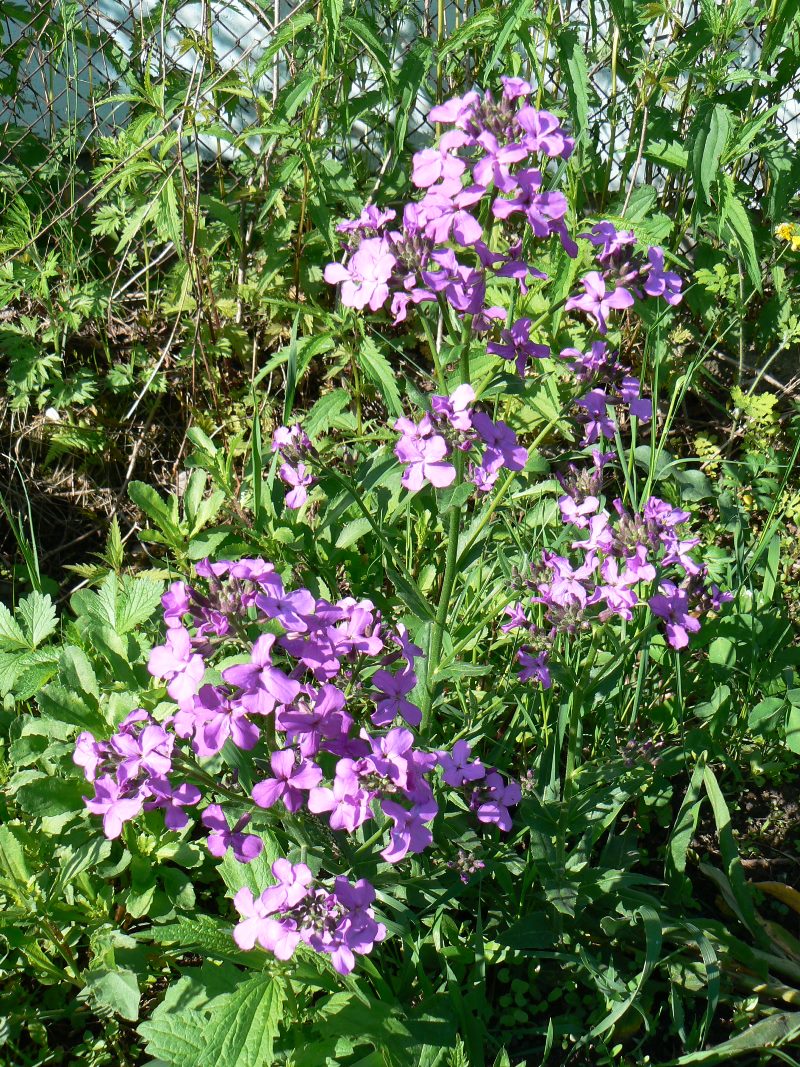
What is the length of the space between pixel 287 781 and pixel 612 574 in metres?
0.66

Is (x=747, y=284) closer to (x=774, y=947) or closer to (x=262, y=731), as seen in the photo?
(x=774, y=947)

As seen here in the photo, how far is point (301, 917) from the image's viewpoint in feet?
4.26

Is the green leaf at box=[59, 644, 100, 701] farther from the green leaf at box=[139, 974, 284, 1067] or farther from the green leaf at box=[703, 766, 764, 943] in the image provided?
the green leaf at box=[703, 766, 764, 943]

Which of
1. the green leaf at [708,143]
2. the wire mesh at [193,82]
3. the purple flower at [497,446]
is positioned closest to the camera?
the purple flower at [497,446]

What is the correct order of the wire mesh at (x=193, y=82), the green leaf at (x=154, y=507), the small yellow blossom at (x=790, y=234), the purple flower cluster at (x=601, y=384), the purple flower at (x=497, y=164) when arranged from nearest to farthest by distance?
the purple flower at (x=497, y=164)
the purple flower cluster at (x=601, y=384)
the green leaf at (x=154, y=507)
the wire mesh at (x=193, y=82)
the small yellow blossom at (x=790, y=234)

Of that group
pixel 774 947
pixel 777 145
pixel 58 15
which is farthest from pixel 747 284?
pixel 58 15

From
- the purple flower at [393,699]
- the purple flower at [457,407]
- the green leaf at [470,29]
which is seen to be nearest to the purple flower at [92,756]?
the purple flower at [393,699]

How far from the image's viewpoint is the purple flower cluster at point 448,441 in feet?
4.84

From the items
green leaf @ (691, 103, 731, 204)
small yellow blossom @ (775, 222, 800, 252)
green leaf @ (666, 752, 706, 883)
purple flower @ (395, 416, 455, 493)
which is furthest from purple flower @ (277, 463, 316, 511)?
small yellow blossom @ (775, 222, 800, 252)

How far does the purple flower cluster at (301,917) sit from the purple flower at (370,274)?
85 centimetres

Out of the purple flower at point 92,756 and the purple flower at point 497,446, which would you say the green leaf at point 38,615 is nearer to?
the purple flower at point 92,756

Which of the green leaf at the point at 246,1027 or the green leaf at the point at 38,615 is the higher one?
the green leaf at the point at 38,615

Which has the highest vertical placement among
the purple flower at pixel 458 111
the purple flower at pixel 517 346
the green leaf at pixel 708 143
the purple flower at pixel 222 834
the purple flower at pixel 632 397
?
the green leaf at pixel 708 143

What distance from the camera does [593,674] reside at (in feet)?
6.13
